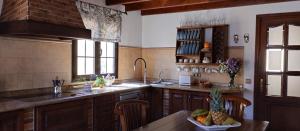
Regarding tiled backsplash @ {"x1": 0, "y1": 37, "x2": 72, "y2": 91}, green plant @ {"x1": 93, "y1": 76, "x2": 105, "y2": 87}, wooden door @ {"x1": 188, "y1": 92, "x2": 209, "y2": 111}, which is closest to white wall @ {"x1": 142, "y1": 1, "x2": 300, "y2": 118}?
wooden door @ {"x1": 188, "y1": 92, "x2": 209, "y2": 111}

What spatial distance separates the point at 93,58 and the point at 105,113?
1.10 m

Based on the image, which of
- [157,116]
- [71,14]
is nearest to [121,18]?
[71,14]

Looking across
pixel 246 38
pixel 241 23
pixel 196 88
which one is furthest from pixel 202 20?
pixel 196 88

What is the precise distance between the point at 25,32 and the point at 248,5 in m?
3.36

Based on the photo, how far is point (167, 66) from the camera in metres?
5.01

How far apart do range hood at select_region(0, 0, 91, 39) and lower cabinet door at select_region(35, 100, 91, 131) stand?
2.66 feet

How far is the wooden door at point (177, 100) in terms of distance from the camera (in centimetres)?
418

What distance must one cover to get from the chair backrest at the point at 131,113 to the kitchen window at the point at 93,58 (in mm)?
1790

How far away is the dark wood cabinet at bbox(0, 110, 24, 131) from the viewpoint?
7.74 feet

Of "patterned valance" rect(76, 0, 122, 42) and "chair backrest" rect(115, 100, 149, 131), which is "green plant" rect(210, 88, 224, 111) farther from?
"patterned valance" rect(76, 0, 122, 42)

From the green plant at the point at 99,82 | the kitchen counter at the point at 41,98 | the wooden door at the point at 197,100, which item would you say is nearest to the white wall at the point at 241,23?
the kitchen counter at the point at 41,98

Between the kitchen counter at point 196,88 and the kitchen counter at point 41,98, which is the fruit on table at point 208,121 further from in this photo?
the kitchen counter at point 196,88

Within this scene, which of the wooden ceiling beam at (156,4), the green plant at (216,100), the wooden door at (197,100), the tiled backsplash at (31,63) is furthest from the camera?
the wooden ceiling beam at (156,4)

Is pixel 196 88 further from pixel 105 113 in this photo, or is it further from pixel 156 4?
pixel 156 4
